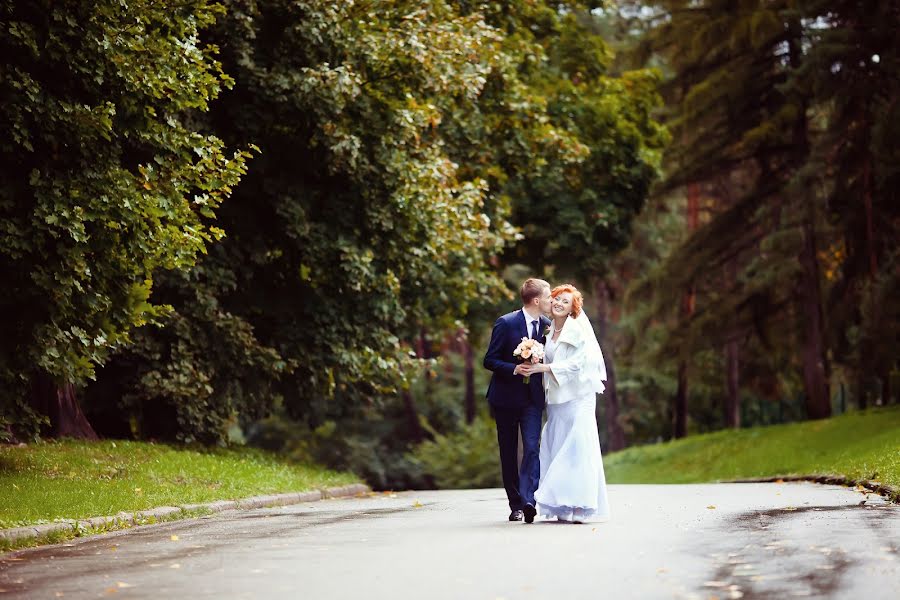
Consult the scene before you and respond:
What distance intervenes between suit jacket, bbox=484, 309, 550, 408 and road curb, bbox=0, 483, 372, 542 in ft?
12.5

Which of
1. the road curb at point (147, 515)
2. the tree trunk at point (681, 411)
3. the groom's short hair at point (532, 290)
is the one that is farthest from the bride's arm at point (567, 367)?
the tree trunk at point (681, 411)

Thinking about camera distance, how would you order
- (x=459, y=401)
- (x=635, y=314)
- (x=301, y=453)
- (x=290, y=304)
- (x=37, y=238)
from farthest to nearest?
1. (x=459, y=401)
2. (x=301, y=453)
3. (x=635, y=314)
4. (x=290, y=304)
5. (x=37, y=238)

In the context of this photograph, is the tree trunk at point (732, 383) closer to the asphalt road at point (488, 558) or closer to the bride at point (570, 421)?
the asphalt road at point (488, 558)

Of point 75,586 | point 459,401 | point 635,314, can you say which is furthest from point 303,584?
point 459,401

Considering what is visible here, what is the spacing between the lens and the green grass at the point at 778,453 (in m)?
24.0

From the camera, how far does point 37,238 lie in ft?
47.6

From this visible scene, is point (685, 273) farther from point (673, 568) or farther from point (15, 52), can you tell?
point (673, 568)

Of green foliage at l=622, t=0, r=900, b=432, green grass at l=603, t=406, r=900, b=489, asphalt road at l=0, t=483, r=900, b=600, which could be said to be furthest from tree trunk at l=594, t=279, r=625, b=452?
asphalt road at l=0, t=483, r=900, b=600

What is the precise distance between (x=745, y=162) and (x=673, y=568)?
31.3m

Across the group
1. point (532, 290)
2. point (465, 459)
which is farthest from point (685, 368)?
point (532, 290)

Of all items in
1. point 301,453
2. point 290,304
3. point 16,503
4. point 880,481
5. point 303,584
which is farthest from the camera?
point 301,453

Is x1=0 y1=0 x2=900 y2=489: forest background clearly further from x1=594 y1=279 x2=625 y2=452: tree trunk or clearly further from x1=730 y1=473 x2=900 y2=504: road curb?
x1=730 y1=473 x2=900 y2=504: road curb

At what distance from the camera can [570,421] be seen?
42.1 feet

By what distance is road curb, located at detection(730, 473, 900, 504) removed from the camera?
50.4ft
